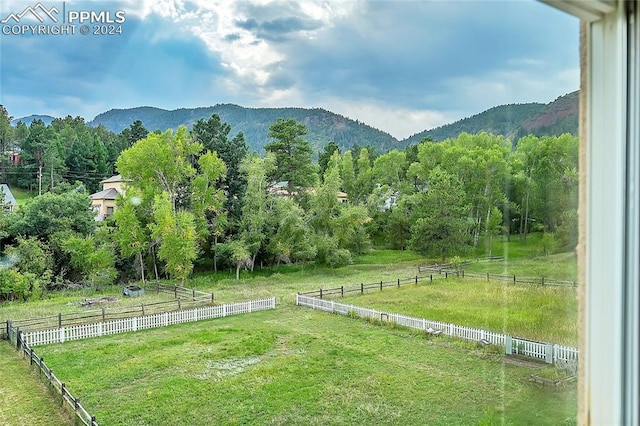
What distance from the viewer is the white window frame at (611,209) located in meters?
0.33

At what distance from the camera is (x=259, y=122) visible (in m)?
7.11

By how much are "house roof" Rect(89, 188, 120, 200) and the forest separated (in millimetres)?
291

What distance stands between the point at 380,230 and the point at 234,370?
5620 millimetres

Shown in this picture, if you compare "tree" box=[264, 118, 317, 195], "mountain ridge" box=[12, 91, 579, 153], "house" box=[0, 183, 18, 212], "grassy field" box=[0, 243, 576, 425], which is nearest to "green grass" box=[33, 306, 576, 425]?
"grassy field" box=[0, 243, 576, 425]

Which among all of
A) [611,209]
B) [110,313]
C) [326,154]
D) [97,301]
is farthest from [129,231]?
[611,209]

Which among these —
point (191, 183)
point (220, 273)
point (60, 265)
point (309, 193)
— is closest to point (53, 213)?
point (60, 265)

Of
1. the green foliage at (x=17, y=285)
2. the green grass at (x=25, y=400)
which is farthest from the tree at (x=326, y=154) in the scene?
the green grass at (x=25, y=400)

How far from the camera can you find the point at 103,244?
17.6ft

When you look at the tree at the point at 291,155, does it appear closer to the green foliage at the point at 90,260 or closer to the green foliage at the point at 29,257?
the green foliage at the point at 90,260

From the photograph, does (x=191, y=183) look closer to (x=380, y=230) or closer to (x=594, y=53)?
(x=380, y=230)

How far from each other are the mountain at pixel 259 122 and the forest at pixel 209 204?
15cm

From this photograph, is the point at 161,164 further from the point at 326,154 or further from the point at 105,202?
the point at 326,154

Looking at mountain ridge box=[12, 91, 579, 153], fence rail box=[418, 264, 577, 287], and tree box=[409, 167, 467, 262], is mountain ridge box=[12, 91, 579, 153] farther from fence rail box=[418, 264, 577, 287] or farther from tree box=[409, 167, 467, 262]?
fence rail box=[418, 264, 577, 287]

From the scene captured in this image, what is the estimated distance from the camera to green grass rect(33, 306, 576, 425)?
1905 millimetres
